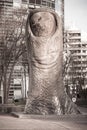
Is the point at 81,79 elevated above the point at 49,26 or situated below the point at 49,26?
below

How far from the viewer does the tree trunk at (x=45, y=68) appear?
1606 cm

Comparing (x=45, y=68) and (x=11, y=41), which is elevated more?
(x=11, y=41)

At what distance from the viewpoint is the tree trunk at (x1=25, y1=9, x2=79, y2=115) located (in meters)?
16.1

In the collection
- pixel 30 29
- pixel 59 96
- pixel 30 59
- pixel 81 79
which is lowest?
pixel 81 79

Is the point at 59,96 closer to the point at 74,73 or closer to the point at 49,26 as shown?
the point at 49,26

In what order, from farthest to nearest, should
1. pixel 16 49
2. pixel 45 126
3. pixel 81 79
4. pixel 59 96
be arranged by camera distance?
pixel 81 79
pixel 16 49
pixel 59 96
pixel 45 126

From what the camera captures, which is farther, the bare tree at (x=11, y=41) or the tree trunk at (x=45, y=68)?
the bare tree at (x=11, y=41)

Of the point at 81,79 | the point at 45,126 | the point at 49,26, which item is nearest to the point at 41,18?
the point at 49,26

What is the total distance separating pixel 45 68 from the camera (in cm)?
1625

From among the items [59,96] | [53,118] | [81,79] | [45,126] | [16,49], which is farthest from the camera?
[81,79]

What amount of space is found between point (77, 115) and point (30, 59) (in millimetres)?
2879

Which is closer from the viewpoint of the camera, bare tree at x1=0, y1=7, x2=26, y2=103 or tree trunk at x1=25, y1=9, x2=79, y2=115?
tree trunk at x1=25, y1=9, x2=79, y2=115

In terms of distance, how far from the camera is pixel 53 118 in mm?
15008

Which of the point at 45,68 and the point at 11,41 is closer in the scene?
the point at 45,68
